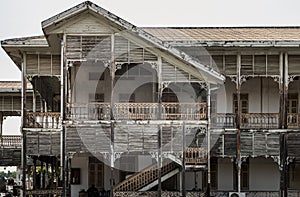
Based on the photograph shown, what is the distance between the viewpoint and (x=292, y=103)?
2844cm

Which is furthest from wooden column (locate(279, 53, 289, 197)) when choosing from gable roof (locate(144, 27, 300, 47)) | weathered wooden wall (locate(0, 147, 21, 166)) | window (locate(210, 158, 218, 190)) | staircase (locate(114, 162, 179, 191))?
weathered wooden wall (locate(0, 147, 21, 166))

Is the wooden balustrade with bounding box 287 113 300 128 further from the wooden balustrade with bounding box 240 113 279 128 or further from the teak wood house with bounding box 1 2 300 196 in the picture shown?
the wooden balustrade with bounding box 240 113 279 128

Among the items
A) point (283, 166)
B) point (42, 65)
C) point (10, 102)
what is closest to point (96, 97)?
point (42, 65)

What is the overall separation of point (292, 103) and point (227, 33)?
4.68 metres

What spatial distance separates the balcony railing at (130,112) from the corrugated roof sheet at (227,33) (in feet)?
12.1

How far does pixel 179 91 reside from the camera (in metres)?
28.5

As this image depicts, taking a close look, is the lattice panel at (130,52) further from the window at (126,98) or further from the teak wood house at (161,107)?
the window at (126,98)

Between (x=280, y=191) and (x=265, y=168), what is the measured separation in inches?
89.2

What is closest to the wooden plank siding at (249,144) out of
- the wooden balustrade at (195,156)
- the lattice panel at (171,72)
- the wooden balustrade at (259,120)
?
the wooden balustrade at (259,120)

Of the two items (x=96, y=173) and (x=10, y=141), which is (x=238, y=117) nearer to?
(x=96, y=173)

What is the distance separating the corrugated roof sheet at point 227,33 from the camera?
89.4ft

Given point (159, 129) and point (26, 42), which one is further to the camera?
point (26, 42)

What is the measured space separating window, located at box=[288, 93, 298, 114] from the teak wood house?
0.05m

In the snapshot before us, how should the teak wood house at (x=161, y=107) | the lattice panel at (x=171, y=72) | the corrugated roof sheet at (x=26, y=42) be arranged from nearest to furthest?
the teak wood house at (x=161, y=107) → the lattice panel at (x=171, y=72) → the corrugated roof sheet at (x=26, y=42)
